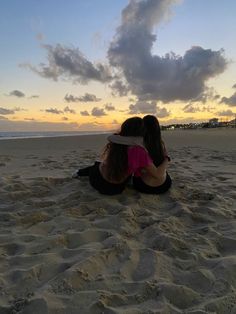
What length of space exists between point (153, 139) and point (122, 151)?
0.58 meters

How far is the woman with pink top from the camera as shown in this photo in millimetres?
5188

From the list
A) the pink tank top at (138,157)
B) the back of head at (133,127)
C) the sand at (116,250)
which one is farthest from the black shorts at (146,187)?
the back of head at (133,127)

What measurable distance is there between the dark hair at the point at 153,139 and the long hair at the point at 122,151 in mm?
248

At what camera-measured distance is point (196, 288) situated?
3014 millimetres

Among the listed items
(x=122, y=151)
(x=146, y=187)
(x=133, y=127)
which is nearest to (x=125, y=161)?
(x=122, y=151)

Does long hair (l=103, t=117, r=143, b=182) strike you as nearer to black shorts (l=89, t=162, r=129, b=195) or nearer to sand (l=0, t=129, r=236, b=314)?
black shorts (l=89, t=162, r=129, b=195)

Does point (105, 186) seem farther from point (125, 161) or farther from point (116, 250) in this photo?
point (116, 250)

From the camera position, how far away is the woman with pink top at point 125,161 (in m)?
5.19

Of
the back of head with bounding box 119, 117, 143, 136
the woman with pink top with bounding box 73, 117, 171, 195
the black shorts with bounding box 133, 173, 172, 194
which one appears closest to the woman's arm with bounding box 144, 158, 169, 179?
the woman with pink top with bounding box 73, 117, 171, 195

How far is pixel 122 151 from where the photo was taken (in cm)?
521

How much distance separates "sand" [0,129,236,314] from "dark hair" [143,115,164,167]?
644 millimetres

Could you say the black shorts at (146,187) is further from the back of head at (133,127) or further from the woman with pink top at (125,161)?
the back of head at (133,127)

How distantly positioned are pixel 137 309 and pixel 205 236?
1.65 meters

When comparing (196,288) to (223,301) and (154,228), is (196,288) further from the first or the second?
(154,228)
